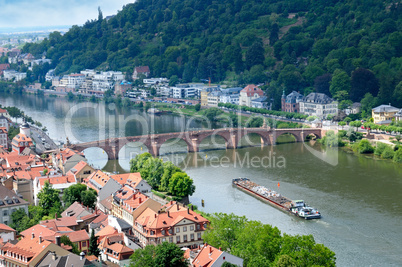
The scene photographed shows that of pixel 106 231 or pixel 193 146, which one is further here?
pixel 193 146

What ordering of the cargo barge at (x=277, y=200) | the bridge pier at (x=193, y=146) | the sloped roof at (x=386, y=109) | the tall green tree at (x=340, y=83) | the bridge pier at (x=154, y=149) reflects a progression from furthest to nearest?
1. the tall green tree at (x=340, y=83)
2. the sloped roof at (x=386, y=109)
3. the bridge pier at (x=193, y=146)
4. the bridge pier at (x=154, y=149)
5. the cargo barge at (x=277, y=200)

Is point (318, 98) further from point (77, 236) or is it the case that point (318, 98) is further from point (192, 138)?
point (77, 236)

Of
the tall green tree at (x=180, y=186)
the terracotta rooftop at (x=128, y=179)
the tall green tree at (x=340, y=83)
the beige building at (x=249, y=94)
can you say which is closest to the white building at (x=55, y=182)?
the terracotta rooftop at (x=128, y=179)

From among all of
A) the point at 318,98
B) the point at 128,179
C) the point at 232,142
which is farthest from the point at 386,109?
the point at 128,179

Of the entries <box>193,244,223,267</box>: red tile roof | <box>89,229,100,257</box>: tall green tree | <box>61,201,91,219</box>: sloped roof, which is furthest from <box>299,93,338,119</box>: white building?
<box>193,244,223,267</box>: red tile roof

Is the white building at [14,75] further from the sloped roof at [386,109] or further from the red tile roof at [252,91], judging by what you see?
the sloped roof at [386,109]

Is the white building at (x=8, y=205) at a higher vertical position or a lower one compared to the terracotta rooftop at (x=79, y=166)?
lower

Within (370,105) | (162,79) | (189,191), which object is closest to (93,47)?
(162,79)
